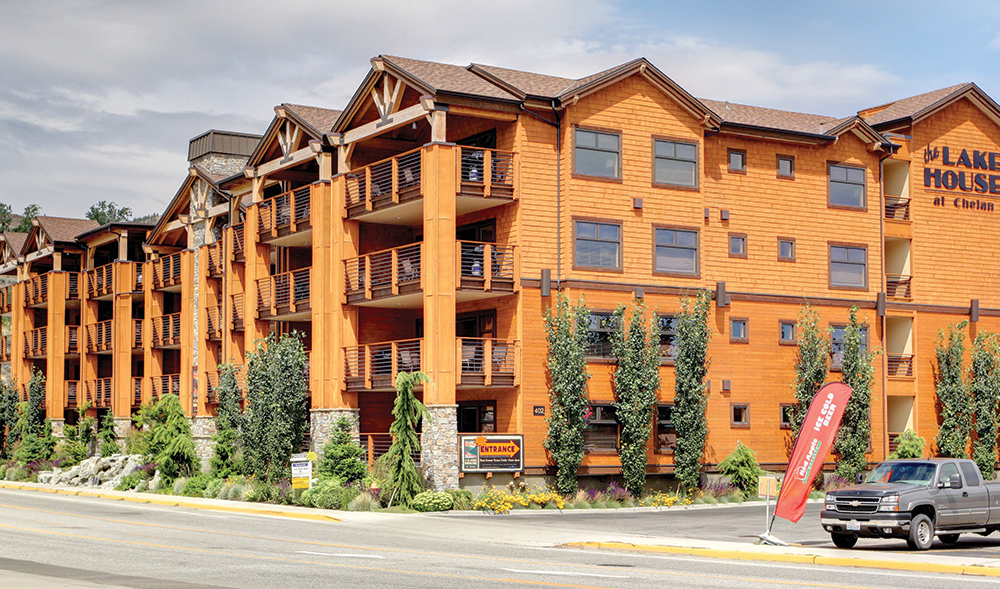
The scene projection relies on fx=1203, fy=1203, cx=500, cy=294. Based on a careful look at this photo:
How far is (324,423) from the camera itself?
41.9 metres

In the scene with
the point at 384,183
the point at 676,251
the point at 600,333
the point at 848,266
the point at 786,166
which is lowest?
the point at 600,333

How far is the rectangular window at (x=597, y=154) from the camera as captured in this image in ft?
129

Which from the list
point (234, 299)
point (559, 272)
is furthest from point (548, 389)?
point (234, 299)

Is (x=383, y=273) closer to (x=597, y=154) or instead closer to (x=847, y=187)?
(x=597, y=154)

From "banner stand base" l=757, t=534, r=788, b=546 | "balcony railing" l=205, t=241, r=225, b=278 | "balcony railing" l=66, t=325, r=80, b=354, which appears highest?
"balcony railing" l=205, t=241, r=225, b=278

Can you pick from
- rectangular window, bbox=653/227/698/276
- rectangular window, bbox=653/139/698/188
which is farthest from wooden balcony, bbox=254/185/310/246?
rectangular window, bbox=653/227/698/276

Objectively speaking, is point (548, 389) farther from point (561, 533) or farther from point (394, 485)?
point (561, 533)

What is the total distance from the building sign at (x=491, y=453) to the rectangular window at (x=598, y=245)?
20.7 ft

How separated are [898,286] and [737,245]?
7.72 m

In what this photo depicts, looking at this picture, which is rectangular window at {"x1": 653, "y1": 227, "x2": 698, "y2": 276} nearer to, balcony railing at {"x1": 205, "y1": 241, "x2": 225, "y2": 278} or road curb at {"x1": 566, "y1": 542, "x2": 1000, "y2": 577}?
road curb at {"x1": 566, "y1": 542, "x2": 1000, "y2": 577}

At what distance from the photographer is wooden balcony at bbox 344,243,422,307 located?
127 feet

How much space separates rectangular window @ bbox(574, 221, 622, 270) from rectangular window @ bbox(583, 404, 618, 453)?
4.66 meters

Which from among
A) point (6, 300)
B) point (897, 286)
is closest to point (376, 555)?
point (897, 286)

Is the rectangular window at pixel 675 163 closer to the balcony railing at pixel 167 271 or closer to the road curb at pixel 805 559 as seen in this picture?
the road curb at pixel 805 559
